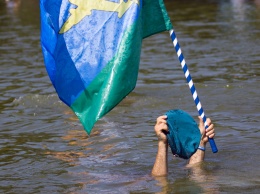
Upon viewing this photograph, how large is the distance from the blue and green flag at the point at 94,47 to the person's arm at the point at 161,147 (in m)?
0.51

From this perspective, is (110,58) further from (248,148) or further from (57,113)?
(57,113)

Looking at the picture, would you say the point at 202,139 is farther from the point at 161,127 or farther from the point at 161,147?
the point at 161,127

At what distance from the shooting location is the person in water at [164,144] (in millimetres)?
6750

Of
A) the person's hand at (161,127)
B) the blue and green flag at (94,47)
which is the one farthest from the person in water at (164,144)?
the blue and green flag at (94,47)

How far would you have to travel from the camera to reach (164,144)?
6.87m

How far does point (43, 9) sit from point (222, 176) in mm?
2174

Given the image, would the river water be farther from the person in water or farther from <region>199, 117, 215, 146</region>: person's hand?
<region>199, 117, 215, 146</region>: person's hand

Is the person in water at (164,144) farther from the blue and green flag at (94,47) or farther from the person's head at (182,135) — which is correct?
the blue and green flag at (94,47)

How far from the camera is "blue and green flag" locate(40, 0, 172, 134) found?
7.11 metres

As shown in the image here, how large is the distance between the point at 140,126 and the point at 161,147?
9.74ft

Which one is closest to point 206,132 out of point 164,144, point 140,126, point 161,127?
point 164,144

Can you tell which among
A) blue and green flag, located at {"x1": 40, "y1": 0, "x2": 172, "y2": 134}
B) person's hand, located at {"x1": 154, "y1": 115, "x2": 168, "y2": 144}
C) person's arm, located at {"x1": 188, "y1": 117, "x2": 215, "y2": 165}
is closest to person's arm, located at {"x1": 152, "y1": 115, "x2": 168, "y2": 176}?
person's hand, located at {"x1": 154, "y1": 115, "x2": 168, "y2": 144}

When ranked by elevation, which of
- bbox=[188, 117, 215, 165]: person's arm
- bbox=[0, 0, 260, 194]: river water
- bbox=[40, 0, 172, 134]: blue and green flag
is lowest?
bbox=[0, 0, 260, 194]: river water

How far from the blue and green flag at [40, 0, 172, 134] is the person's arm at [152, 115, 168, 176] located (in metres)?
0.51
